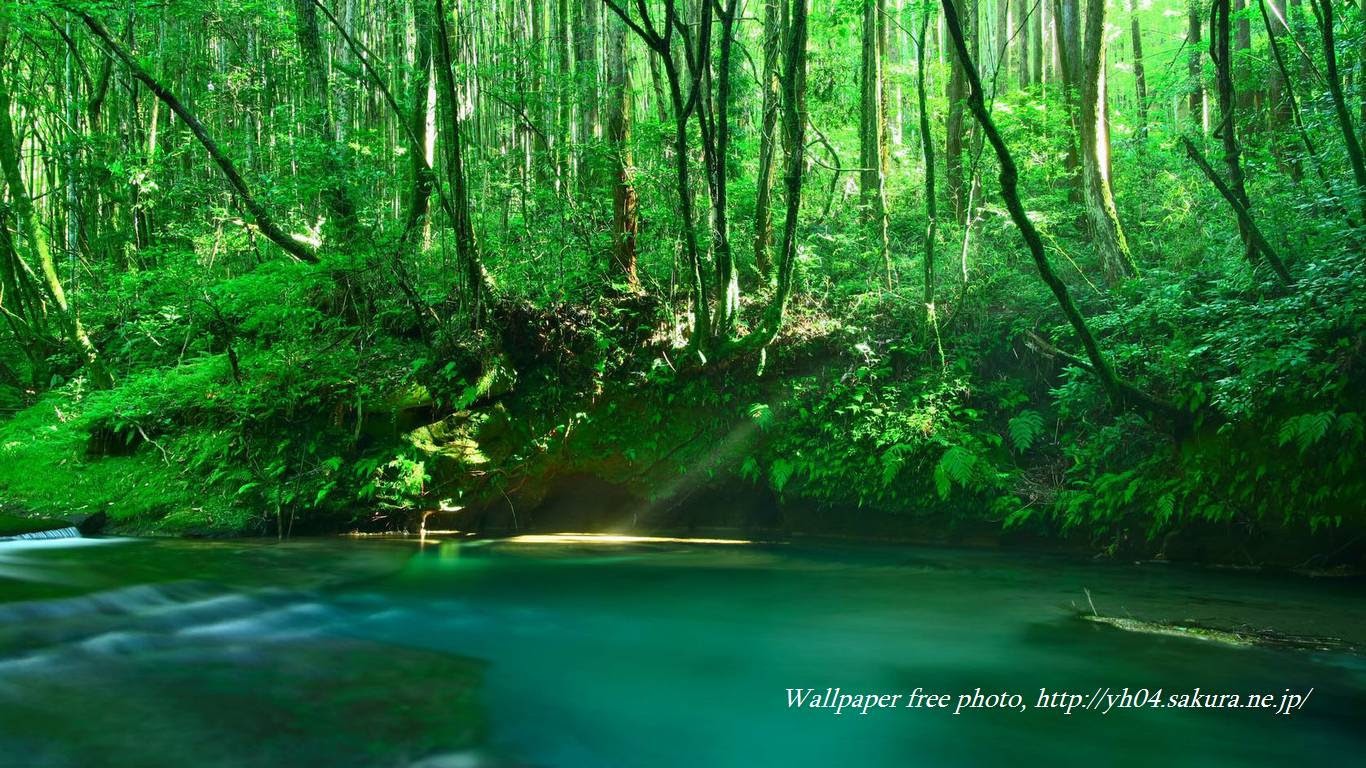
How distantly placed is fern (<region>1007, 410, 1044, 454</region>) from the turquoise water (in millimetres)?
1213

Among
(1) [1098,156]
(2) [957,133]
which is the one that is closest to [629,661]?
(1) [1098,156]

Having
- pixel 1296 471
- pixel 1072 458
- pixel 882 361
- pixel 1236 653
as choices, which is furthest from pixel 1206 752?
pixel 882 361

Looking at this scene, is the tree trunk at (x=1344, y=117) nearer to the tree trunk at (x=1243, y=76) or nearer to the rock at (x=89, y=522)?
the tree trunk at (x=1243, y=76)

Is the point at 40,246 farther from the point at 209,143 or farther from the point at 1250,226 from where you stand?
the point at 1250,226

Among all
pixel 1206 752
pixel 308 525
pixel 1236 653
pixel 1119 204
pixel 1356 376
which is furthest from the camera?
pixel 1119 204

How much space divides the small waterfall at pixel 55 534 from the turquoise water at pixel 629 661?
1.60 ft

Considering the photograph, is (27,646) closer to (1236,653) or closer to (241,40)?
(1236,653)

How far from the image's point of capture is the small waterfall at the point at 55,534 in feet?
24.1

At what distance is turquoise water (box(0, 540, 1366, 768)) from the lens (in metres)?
3.40

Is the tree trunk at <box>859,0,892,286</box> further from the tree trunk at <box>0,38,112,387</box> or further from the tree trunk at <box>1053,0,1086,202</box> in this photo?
the tree trunk at <box>0,38,112,387</box>

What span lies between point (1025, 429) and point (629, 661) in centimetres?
500

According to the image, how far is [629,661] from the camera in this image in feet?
15.6

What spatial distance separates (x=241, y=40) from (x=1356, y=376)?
1358 centimetres

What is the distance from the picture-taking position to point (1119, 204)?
10.6 metres
